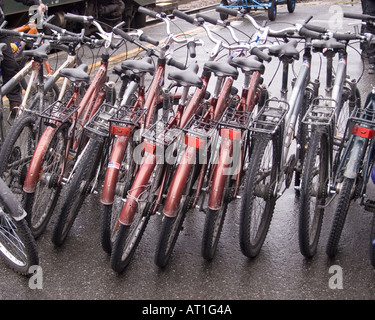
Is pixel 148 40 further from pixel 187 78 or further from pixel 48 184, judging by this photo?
pixel 48 184

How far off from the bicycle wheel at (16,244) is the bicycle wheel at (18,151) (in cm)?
43

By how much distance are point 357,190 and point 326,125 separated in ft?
1.68

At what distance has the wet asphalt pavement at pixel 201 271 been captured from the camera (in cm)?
374

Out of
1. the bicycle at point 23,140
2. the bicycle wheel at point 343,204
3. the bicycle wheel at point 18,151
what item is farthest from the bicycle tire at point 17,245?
the bicycle wheel at point 343,204

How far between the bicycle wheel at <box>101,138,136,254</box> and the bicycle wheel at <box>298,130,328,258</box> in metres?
1.18

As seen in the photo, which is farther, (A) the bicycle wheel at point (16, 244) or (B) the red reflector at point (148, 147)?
(B) the red reflector at point (148, 147)

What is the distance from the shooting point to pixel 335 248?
13.1 ft

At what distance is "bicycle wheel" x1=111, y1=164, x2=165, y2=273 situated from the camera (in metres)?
3.68

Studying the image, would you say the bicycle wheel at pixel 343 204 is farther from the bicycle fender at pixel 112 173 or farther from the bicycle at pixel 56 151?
the bicycle at pixel 56 151

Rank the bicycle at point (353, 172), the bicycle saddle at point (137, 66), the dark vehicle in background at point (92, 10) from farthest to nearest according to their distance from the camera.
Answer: the dark vehicle in background at point (92, 10) < the bicycle saddle at point (137, 66) < the bicycle at point (353, 172)

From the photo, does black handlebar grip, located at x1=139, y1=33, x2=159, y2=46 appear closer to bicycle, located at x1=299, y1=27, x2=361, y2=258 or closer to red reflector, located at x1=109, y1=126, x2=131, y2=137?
red reflector, located at x1=109, y1=126, x2=131, y2=137
